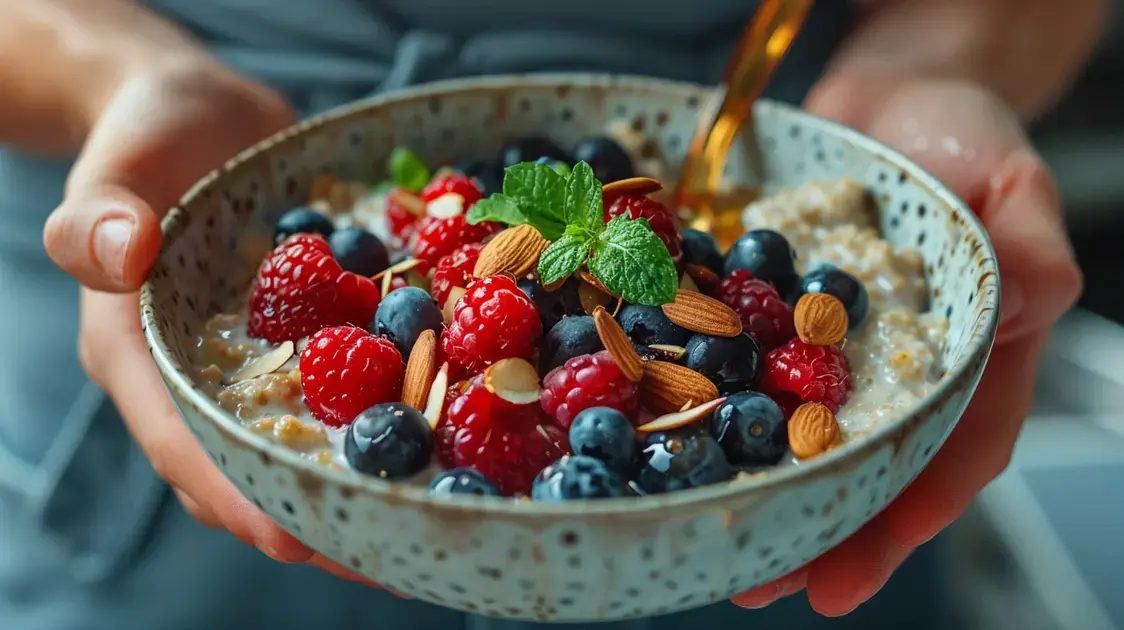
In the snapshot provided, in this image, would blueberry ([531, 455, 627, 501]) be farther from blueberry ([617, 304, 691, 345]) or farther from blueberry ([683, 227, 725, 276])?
blueberry ([683, 227, 725, 276])

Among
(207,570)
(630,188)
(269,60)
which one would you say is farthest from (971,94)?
(207,570)

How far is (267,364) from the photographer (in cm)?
85

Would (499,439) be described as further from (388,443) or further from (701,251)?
(701,251)

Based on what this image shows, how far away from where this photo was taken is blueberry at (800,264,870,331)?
898 millimetres

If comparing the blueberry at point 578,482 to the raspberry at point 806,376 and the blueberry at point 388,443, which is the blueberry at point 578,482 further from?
the raspberry at point 806,376

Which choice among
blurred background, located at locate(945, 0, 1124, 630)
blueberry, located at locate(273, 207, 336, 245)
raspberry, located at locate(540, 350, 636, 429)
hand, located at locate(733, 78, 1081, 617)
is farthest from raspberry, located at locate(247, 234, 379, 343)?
blurred background, located at locate(945, 0, 1124, 630)

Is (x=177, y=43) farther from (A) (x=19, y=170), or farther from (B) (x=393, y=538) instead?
(B) (x=393, y=538)

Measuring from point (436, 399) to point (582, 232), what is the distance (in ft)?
0.66

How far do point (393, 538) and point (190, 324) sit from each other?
0.39 m

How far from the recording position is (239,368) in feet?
2.83

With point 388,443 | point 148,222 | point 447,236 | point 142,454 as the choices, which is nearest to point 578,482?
point 388,443

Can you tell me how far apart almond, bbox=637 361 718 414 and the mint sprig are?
0.06 metres

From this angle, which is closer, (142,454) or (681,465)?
(681,465)

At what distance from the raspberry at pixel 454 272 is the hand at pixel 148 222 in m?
0.24
